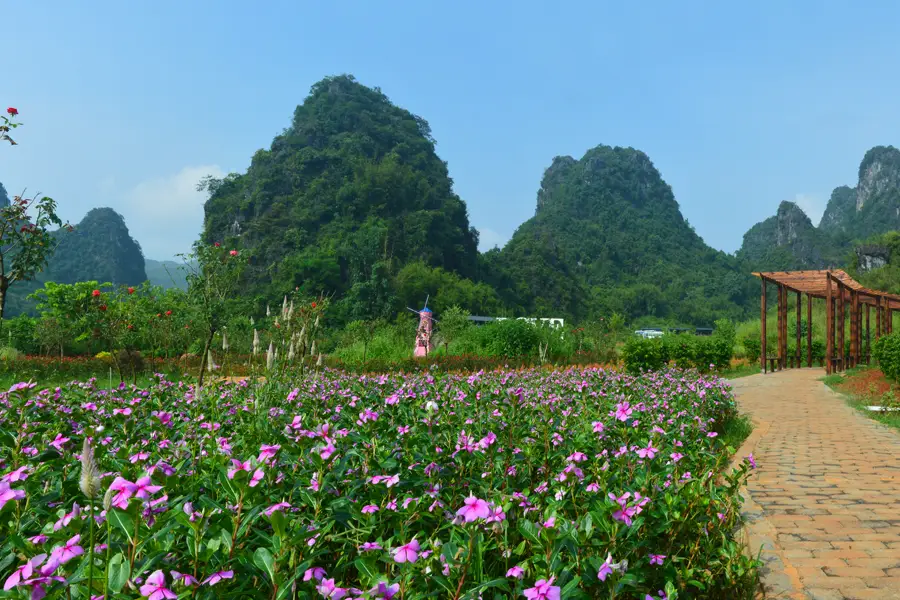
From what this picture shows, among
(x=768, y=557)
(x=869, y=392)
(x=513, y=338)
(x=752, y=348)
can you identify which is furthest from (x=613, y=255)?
(x=768, y=557)

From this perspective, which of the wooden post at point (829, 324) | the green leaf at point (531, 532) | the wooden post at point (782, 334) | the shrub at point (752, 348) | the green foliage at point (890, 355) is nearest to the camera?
the green leaf at point (531, 532)

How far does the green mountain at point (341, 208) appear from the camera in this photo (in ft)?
134

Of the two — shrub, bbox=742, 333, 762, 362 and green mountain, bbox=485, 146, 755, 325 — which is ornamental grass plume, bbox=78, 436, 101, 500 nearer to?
shrub, bbox=742, 333, 762, 362

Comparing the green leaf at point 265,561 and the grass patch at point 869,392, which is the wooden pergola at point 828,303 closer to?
the grass patch at point 869,392

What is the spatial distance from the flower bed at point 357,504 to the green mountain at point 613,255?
44.1 metres

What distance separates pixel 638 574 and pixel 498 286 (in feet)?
156

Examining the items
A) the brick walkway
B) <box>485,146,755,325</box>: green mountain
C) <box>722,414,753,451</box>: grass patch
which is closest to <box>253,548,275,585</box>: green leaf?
the brick walkway

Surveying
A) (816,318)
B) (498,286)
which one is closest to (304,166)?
(498,286)

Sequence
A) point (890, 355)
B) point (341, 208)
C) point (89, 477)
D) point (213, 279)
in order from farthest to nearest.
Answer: point (341, 208)
point (890, 355)
point (213, 279)
point (89, 477)

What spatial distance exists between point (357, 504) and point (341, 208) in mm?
46169

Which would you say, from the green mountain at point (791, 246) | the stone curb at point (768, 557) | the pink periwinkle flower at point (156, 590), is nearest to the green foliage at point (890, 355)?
the stone curb at point (768, 557)

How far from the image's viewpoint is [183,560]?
1.48 m

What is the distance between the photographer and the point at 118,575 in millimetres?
1145

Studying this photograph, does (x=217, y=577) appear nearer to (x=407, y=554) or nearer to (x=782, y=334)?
(x=407, y=554)
